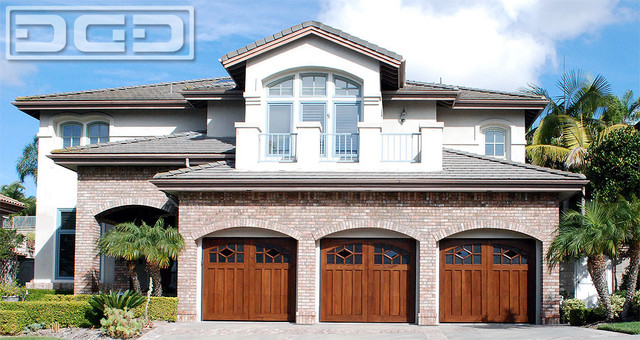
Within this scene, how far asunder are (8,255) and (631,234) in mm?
20482

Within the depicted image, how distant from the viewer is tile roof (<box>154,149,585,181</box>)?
55.0 ft

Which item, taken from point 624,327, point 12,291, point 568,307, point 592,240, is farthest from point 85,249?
point 624,327

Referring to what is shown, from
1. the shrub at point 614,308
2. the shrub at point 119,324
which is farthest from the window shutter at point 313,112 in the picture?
the shrub at point 614,308

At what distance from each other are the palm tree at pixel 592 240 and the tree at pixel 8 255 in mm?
18592

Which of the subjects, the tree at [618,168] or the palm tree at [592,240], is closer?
the palm tree at [592,240]

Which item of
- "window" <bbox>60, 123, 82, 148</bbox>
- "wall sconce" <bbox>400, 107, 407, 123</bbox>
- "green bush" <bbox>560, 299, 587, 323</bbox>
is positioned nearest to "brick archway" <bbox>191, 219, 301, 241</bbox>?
"wall sconce" <bbox>400, 107, 407, 123</bbox>

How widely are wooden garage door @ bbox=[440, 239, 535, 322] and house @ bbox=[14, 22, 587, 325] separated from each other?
0.08 feet

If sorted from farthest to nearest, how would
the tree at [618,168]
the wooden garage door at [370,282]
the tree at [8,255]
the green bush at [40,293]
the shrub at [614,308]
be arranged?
the tree at [8,255] < the green bush at [40,293] < the tree at [618,168] < the wooden garage door at [370,282] < the shrub at [614,308]

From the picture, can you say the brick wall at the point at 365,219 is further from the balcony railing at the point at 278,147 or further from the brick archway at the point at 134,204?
the brick archway at the point at 134,204

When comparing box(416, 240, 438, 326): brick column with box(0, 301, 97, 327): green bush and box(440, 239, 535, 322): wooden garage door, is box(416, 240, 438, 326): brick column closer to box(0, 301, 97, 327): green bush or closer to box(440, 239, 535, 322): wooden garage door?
box(440, 239, 535, 322): wooden garage door

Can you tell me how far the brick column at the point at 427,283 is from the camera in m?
16.9

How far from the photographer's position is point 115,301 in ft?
52.0

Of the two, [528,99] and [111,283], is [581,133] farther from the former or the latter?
[111,283]

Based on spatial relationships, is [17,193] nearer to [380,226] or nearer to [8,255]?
[8,255]
